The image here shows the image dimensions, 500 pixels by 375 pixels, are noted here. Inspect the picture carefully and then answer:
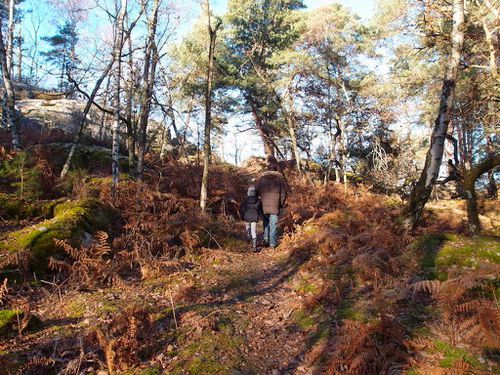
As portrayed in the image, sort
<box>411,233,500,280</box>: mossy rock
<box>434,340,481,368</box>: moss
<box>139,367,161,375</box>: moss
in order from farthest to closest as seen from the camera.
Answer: <box>411,233,500,280</box>: mossy rock, <box>139,367,161,375</box>: moss, <box>434,340,481,368</box>: moss

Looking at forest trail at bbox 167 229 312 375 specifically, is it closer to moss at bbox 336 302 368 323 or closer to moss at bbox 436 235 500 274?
moss at bbox 336 302 368 323

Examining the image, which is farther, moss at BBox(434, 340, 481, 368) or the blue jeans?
the blue jeans

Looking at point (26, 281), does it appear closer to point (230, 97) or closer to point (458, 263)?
point (458, 263)

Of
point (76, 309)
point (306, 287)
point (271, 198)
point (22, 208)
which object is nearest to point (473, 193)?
point (306, 287)

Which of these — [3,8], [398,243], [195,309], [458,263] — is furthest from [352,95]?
[3,8]

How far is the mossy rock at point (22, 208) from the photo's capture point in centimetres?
662

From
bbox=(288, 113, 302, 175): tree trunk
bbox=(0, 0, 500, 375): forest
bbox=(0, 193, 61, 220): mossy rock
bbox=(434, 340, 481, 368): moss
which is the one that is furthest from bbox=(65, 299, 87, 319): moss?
bbox=(288, 113, 302, 175): tree trunk

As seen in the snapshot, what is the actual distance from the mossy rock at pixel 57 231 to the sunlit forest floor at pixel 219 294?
0.09ft

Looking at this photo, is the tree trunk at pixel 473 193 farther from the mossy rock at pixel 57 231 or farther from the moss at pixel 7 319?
the moss at pixel 7 319

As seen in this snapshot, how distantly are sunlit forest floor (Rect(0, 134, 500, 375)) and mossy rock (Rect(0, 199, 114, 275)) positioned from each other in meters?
0.03

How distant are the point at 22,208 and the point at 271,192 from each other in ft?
17.5

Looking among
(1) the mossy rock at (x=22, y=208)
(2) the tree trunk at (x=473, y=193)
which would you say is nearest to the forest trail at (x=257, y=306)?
(2) the tree trunk at (x=473, y=193)

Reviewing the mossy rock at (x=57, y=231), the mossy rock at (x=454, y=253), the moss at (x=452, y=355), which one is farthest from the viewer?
the mossy rock at (x=57, y=231)

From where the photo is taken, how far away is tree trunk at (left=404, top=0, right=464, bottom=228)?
688 cm
